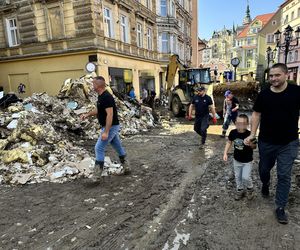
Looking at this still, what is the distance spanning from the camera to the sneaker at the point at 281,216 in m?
2.87

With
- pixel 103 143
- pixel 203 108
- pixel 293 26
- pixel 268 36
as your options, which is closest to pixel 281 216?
pixel 103 143

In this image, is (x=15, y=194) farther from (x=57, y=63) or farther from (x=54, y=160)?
(x=57, y=63)

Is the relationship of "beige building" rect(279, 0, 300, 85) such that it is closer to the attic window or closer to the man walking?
the attic window

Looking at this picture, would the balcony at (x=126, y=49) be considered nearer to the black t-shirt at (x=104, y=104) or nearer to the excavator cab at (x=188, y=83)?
the excavator cab at (x=188, y=83)

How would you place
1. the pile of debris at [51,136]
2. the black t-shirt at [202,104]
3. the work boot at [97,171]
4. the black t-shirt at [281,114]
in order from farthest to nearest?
the black t-shirt at [202,104] → the pile of debris at [51,136] → the work boot at [97,171] → the black t-shirt at [281,114]

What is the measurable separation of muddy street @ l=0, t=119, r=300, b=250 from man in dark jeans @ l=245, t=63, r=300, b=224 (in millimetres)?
452

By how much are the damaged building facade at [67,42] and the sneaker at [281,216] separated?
12.4 metres

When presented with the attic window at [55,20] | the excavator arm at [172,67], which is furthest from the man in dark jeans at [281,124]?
the attic window at [55,20]

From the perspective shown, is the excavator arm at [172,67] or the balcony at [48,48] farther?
the balcony at [48,48]

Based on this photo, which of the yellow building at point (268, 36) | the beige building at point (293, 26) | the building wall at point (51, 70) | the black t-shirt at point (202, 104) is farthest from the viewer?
the yellow building at point (268, 36)

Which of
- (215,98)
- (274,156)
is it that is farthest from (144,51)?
(274,156)

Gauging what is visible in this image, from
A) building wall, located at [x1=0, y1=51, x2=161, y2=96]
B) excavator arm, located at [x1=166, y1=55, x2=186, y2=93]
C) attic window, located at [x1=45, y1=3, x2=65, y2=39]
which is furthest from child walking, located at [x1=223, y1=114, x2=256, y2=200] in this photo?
attic window, located at [x1=45, y1=3, x2=65, y2=39]

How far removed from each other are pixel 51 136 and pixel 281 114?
5.15 m

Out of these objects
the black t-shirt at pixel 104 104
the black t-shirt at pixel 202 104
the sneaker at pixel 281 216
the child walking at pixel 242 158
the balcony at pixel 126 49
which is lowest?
the sneaker at pixel 281 216
